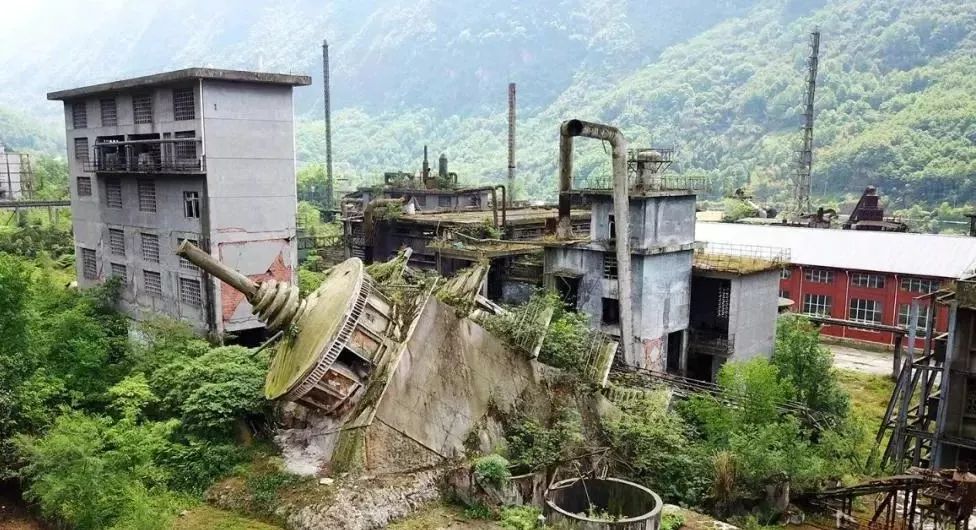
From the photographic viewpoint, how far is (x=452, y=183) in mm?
55781

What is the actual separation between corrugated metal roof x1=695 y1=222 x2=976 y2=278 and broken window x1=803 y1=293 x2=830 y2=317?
185 cm

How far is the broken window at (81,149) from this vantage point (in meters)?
33.6

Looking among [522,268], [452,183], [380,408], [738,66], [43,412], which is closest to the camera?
[380,408]

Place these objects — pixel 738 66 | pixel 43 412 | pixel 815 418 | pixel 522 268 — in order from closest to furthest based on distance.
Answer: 1. pixel 43 412
2. pixel 815 418
3. pixel 522 268
4. pixel 738 66

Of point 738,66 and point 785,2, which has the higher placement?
point 785,2

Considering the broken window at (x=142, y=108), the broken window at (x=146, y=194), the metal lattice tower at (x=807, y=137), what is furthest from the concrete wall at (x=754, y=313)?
the metal lattice tower at (x=807, y=137)

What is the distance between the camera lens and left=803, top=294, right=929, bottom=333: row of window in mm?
39656

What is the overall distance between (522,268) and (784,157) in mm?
80907

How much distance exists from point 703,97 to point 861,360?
94.7 metres

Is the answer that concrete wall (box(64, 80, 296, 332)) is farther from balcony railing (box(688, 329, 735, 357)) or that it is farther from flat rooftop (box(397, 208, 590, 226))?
balcony railing (box(688, 329, 735, 357))

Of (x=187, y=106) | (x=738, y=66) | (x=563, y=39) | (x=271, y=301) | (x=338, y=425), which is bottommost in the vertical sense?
(x=338, y=425)

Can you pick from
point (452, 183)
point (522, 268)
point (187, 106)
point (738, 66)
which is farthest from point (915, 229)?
point (738, 66)

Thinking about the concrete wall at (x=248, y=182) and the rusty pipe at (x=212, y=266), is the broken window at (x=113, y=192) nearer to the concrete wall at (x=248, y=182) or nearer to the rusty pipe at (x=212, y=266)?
the concrete wall at (x=248, y=182)

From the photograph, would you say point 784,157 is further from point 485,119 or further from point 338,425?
point 338,425
